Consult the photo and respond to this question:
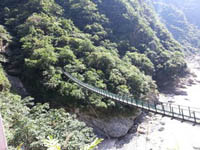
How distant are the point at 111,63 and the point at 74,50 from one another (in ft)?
15.8

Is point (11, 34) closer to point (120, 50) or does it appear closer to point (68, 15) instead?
point (68, 15)

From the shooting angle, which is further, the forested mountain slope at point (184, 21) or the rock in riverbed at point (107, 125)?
the forested mountain slope at point (184, 21)

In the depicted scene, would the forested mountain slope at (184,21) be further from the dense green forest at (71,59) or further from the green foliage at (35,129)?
the green foliage at (35,129)

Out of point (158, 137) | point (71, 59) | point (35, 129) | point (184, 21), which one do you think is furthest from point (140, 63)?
point (184, 21)

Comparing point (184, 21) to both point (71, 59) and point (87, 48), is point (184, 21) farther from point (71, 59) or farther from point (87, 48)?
point (71, 59)

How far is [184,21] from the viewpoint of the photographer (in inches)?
2746

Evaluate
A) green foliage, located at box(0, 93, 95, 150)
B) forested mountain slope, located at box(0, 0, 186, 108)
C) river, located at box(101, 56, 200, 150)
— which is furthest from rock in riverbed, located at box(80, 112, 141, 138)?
green foliage, located at box(0, 93, 95, 150)

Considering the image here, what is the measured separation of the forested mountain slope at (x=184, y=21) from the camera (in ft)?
202

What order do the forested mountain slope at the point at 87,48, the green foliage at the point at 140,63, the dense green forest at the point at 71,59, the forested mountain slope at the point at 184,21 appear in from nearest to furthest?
1. the dense green forest at the point at 71,59
2. the forested mountain slope at the point at 87,48
3. the green foliage at the point at 140,63
4. the forested mountain slope at the point at 184,21

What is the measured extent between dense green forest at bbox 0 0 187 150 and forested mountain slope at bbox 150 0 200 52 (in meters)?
36.4

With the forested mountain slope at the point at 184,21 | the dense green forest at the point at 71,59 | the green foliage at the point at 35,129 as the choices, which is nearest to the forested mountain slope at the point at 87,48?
the dense green forest at the point at 71,59

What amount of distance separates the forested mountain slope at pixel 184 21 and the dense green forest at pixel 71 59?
119 ft

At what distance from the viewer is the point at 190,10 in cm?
8044

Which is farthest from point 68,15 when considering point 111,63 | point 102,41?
point 111,63
